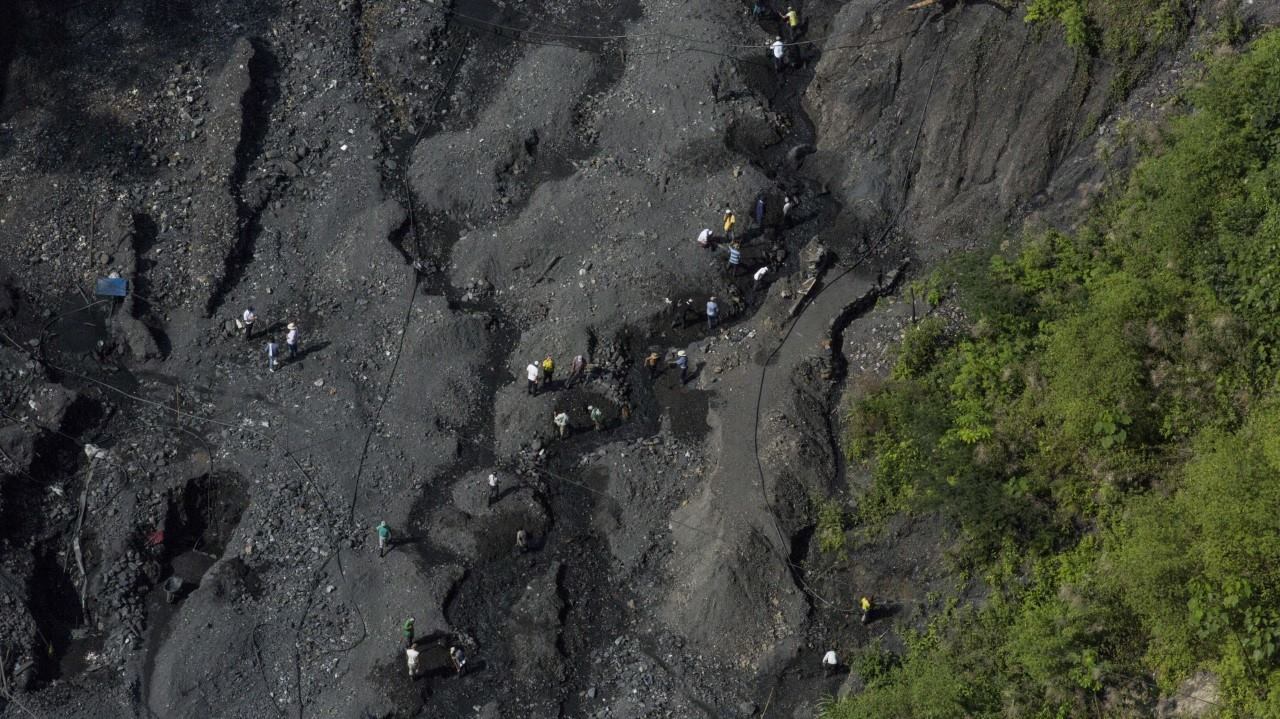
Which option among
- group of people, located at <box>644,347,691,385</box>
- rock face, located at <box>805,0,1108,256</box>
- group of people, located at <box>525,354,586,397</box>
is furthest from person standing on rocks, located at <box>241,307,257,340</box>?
rock face, located at <box>805,0,1108,256</box>

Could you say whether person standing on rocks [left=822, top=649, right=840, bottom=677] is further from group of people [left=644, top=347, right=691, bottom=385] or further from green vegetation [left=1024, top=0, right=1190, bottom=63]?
green vegetation [left=1024, top=0, right=1190, bottom=63]

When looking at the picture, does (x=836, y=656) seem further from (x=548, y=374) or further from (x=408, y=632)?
(x=548, y=374)

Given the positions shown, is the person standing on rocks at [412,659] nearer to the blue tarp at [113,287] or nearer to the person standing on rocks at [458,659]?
the person standing on rocks at [458,659]

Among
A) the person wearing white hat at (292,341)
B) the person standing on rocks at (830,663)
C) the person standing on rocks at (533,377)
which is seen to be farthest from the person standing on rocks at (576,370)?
the person standing on rocks at (830,663)

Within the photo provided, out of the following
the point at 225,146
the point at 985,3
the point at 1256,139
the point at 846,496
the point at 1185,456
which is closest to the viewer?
the point at 1185,456

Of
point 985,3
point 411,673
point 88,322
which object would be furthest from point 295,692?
point 985,3

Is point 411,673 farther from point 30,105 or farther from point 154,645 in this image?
point 30,105
